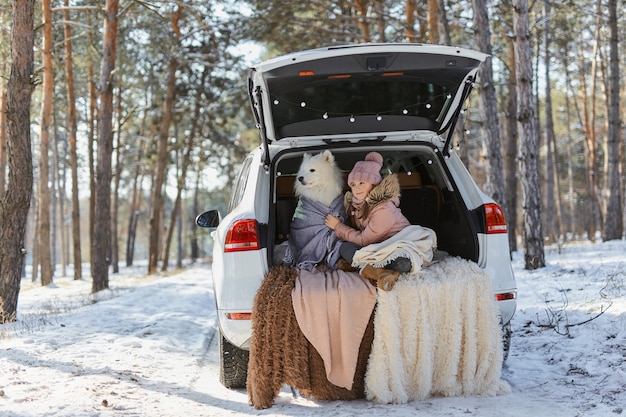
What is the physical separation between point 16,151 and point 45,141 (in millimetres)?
9769

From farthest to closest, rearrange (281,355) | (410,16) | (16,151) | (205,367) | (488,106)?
1. (410,16)
2. (488,106)
3. (16,151)
4. (205,367)
5. (281,355)

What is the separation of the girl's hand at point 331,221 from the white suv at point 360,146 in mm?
405

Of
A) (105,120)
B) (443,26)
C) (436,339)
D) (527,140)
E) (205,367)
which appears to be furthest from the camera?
(105,120)

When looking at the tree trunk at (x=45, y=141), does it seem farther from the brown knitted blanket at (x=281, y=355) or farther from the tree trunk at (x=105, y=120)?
the brown knitted blanket at (x=281, y=355)

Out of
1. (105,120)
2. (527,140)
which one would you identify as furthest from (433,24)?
(105,120)

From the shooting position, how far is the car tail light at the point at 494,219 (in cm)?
418

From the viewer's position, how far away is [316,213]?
14.5 ft

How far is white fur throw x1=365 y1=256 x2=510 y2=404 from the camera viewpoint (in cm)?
371

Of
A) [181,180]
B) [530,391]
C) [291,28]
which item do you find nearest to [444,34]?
[291,28]

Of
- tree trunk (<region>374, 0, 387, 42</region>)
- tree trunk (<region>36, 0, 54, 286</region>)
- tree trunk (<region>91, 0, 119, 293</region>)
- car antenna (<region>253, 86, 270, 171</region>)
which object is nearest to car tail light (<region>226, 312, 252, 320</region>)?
car antenna (<region>253, 86, 270, 171</region>)

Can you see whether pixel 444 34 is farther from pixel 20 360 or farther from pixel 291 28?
pixel 20 360

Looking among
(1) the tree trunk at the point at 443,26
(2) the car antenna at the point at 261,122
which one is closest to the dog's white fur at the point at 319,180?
(2) the car antenna at the point at 261,122

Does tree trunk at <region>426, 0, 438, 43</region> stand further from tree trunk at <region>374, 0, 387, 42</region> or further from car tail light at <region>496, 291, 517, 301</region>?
car tail light at <region>496, 291, 517, 301</region>

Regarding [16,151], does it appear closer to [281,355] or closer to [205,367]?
[205,367]
